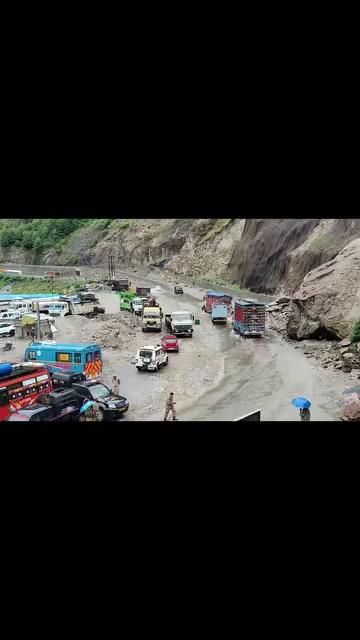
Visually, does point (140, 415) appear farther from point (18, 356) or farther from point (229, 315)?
point (229, 315)

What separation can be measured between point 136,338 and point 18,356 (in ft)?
16.0

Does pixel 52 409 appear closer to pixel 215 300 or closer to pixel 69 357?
pixel 69 357

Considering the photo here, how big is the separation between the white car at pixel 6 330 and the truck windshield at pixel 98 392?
1096 centimetres

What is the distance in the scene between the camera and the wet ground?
1170cm

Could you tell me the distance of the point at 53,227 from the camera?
59.7 meters

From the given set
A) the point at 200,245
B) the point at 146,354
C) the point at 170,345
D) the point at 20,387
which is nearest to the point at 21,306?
the point at 170,345

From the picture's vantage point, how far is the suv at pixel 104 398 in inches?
432

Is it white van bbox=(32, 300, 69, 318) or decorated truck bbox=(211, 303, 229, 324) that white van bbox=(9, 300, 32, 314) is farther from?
decorated truck bbox=(211, 303, 229, 324)

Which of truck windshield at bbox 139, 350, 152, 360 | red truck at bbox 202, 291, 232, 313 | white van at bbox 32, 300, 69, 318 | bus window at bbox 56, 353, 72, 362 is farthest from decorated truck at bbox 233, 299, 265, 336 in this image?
Answer: white van at bbox 32, 300, 69, 318

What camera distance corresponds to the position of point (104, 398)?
440 inches

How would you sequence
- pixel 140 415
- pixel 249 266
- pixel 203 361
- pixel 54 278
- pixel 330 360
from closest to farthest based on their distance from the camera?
1. pixel 140 415
2. pixel 330 360
3. pixel 203 361
4. pixel 249 266
5. pixel 54 278

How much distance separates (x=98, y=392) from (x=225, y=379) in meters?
4.51

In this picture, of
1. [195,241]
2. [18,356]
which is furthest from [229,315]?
[195,241]
